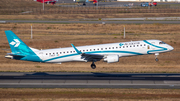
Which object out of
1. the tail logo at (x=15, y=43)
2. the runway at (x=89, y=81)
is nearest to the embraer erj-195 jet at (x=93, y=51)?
the tail logo at (x=15, y=43)

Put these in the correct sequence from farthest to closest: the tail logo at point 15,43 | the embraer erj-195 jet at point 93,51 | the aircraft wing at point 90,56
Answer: the tail logo at point 15,43 < the embraer erj-195 jet at point 93,51 < the aircraft wing at point 90,56

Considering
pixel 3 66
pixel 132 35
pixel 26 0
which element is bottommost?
pixel 3 66

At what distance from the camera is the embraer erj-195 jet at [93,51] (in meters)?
55.8

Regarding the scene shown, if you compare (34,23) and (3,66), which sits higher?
(34,23)

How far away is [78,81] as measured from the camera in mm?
51938

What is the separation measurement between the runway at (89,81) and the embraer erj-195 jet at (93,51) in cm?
389

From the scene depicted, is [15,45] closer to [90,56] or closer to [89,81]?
[90,56]

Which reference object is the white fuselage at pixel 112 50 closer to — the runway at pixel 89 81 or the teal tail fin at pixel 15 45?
the teal tail fin at pixel 15 45

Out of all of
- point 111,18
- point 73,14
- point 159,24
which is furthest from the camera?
point 73,14

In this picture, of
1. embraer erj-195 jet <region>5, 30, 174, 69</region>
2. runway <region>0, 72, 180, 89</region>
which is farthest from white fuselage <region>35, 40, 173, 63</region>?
runway <region>0, 72, 180, 89</region>

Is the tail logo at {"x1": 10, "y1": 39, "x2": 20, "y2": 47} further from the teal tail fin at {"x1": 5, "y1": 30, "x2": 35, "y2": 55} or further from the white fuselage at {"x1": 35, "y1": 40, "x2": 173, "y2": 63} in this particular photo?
the white fuselage at {"x1": 35, "y1": 40, "x2": 173, "y2": 63}

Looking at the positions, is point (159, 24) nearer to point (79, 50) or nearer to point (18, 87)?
point (79, 50)

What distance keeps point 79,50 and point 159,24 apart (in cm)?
5484

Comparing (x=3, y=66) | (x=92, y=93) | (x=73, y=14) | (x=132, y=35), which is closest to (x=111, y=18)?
(x=73, y=14)
